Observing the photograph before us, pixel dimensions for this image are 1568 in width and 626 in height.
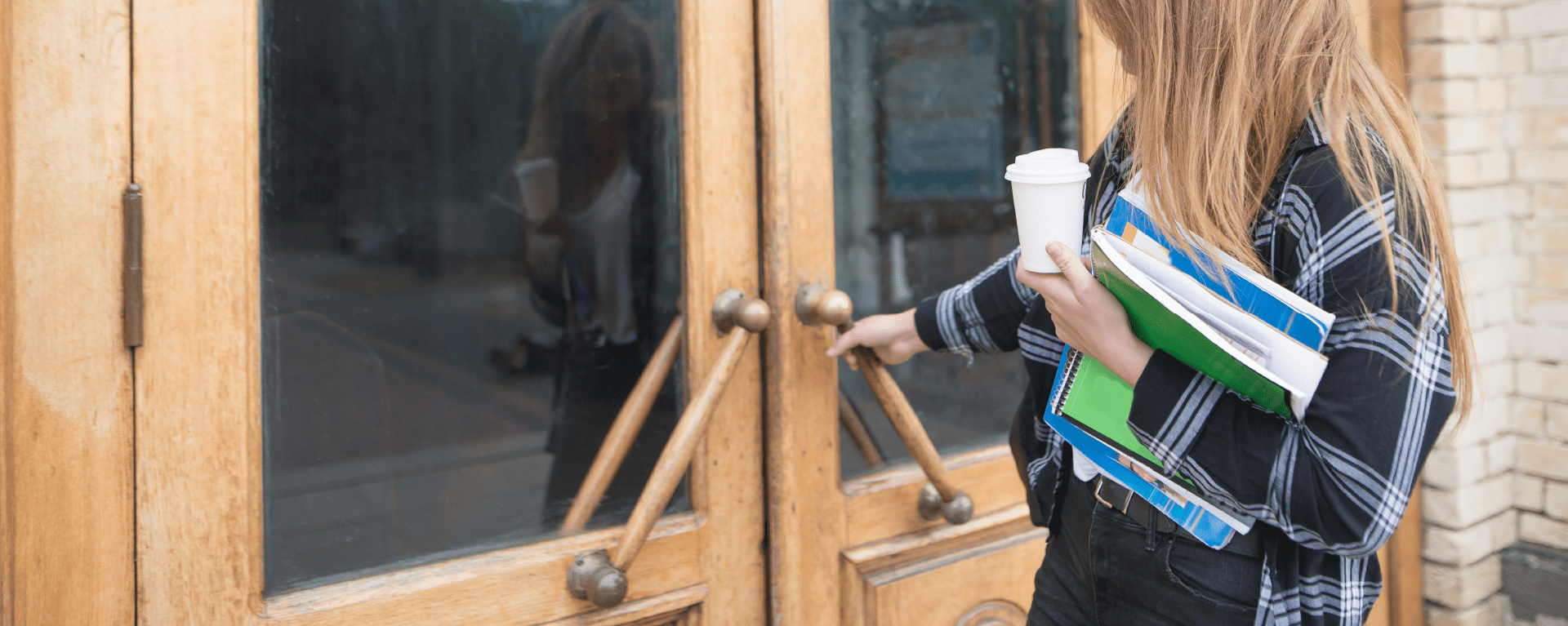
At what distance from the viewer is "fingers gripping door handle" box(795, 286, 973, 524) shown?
4.77 ft

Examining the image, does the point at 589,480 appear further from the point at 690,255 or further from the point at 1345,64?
the point at 1345,64

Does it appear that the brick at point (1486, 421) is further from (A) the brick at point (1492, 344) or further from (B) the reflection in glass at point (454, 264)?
(B) the reflection in glass at point (454, 264)

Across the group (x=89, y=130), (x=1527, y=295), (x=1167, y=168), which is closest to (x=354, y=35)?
(x=89, y=130)

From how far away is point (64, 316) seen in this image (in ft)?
3.44

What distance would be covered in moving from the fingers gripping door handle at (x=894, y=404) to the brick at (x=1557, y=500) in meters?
1.54

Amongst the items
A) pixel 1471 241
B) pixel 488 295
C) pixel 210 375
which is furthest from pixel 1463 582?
pixel 210 375

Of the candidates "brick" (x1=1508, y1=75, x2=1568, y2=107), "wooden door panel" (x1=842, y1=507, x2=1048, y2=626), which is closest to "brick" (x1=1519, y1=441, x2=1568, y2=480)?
"brick" (x1=1508, y1=75, x2=1568, y2=107)

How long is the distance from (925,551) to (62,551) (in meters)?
1.22

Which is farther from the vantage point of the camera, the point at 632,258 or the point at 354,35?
the point at 632,258

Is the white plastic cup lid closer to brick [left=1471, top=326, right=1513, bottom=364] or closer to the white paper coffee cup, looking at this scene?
the white paper coffee cup

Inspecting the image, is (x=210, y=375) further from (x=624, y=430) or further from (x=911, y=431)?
(x=911, y=431)

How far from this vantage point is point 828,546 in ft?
5.19

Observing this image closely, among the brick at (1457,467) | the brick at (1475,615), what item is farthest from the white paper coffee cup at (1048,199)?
the brick at (1475,615)

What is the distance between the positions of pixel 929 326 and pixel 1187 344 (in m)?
0.57
